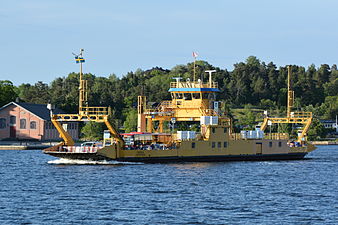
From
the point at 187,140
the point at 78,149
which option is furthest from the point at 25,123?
the point at 78,149

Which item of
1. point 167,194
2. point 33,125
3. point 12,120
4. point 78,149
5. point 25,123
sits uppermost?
point 12,120

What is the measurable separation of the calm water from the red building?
2008 inches

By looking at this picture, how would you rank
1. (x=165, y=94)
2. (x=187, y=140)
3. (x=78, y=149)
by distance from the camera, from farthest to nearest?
(x=165, y=94) < (x=187, y=140) < (x=78, y=149)

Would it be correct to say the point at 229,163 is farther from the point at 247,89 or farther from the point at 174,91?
the point at 247,89

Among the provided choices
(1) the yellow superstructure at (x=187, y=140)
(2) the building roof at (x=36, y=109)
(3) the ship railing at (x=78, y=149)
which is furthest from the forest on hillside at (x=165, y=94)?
(3) the ship railing at (x=78, y=149)

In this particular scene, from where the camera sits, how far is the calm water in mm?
41062

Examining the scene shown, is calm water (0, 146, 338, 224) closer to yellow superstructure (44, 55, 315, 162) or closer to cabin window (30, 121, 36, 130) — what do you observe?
yellow superstructure (44, 55, 315, 162)

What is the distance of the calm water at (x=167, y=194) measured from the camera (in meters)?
41.1

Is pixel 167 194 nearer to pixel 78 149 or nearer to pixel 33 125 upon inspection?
pixel 78 149

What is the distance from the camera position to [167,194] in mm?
50281

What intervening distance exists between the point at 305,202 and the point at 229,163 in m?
30.0

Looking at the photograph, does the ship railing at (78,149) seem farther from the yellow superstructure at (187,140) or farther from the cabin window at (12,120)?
the cabin window at (12,120)

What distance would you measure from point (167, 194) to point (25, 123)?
79755mm

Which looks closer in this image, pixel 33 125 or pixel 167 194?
pixel 167 194
